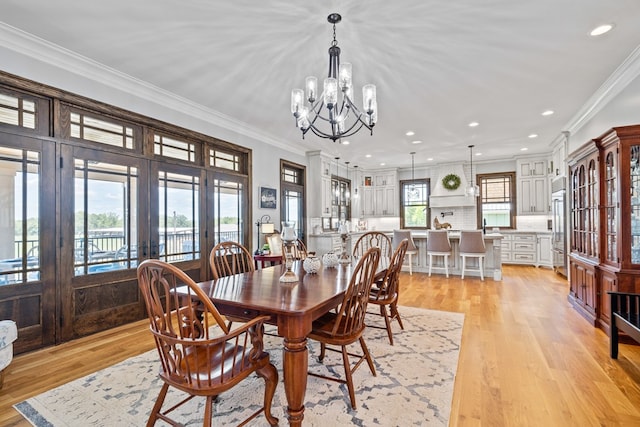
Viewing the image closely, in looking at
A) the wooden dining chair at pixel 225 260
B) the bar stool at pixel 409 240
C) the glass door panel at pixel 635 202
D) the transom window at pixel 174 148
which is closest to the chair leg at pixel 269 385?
the wooden dining chair at pixel 225 260

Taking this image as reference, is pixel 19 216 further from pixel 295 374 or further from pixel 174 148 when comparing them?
pixel 295 374

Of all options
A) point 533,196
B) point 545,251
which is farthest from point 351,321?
point 533,196

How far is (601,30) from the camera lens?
8.73ft

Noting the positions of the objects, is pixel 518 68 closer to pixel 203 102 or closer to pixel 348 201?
pixel 203 102

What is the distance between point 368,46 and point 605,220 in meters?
3.10

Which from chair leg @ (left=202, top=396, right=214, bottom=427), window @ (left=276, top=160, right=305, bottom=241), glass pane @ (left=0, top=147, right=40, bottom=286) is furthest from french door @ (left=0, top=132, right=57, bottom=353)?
window @ (left=276, top=160, right=305, bottom=241)

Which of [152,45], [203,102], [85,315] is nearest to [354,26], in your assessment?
[152,45]

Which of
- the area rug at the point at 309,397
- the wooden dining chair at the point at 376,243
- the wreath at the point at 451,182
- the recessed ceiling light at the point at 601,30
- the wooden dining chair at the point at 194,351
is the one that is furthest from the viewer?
the wreath at the point at 451,182

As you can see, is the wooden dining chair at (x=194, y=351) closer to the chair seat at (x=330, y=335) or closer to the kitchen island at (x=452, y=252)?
the chair seat at (x=330, y=335)

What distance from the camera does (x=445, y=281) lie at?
5867 millimetres

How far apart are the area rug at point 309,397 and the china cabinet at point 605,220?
1.91 m

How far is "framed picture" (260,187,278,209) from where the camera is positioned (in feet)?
18.6

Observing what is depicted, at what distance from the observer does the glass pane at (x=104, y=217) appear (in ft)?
10.5

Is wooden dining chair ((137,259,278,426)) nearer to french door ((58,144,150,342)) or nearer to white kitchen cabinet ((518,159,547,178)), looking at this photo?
french door ((58,144,150,342))
